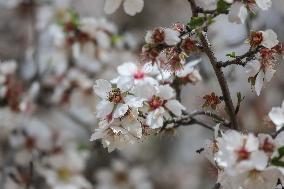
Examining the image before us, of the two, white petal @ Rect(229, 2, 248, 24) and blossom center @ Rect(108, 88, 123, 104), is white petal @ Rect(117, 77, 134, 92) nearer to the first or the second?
blossom center @ Rect(108, 88, 123, 104)

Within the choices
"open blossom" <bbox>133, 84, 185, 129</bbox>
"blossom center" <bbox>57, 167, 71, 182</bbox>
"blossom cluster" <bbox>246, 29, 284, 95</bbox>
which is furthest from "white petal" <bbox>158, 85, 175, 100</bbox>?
"blossom center" <bbox>57, 167, 71, 182</bbox>

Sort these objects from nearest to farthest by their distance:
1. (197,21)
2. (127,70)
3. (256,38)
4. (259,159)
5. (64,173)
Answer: (259,159), (197,21), (256,38), (127,70), (64,173)

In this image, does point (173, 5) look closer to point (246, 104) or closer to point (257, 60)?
point (246, 104)

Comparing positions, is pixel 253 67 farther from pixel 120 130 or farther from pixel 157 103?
pixel 120 130

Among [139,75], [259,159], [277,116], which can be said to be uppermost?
[139,75]

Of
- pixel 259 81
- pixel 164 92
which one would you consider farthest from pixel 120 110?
pixel 259 81

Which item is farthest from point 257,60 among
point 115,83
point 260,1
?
point 115,83
